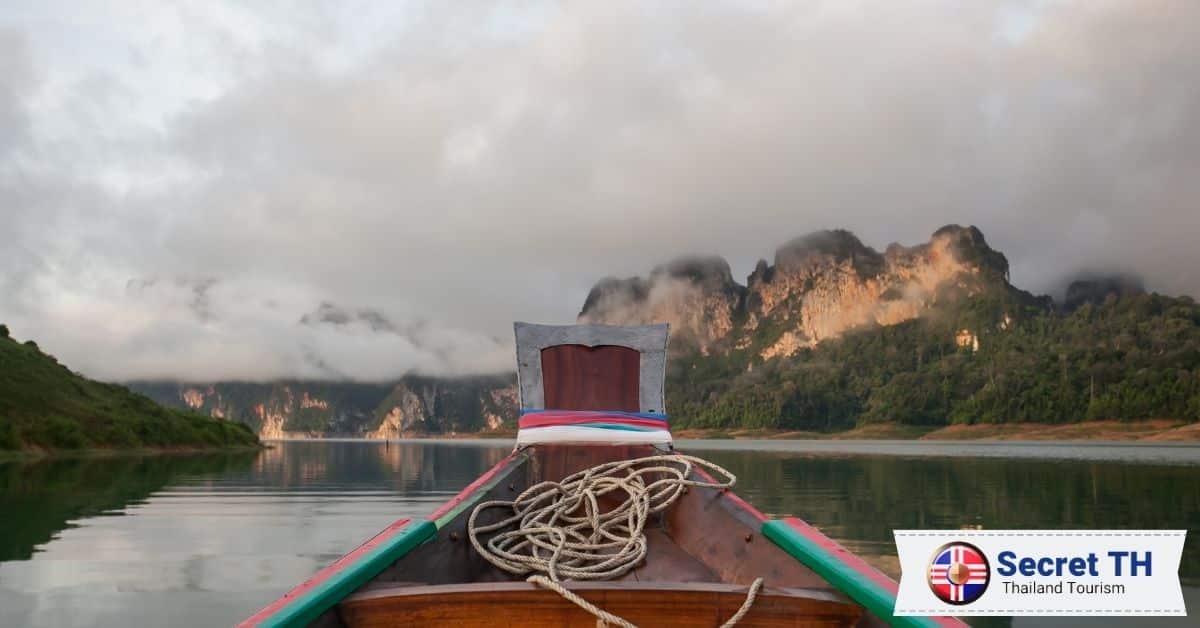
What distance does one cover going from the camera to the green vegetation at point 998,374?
134m

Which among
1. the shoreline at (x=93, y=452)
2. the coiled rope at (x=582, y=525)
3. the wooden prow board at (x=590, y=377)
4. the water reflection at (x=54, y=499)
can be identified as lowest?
the shoreline at (x=93, y=452)

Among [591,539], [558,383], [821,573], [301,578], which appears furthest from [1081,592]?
[301,578]

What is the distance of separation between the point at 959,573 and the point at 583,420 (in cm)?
662

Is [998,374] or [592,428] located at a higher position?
[998,374]

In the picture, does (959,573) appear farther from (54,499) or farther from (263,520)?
(54,499)

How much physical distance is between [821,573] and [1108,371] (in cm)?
16098

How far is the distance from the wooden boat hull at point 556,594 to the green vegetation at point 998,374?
487ft

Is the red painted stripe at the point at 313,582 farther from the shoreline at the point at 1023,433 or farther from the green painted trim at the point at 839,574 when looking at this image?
the shoreline at the point at 1023,433

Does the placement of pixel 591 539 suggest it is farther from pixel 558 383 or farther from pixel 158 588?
pixel 158 588

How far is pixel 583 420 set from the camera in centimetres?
991

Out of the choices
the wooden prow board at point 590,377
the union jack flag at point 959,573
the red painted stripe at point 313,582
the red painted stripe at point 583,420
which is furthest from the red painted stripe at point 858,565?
the wooden prow board at point 590,377

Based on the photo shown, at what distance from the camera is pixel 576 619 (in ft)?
12.1

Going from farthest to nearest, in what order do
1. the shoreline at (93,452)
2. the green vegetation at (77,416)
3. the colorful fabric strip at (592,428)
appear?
the green vegetation at (77,416)
the shoreline at (93,452)
the colorful fabric strip at (592,428)

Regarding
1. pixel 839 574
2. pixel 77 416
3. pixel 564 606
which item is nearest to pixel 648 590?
pixel 564 606
